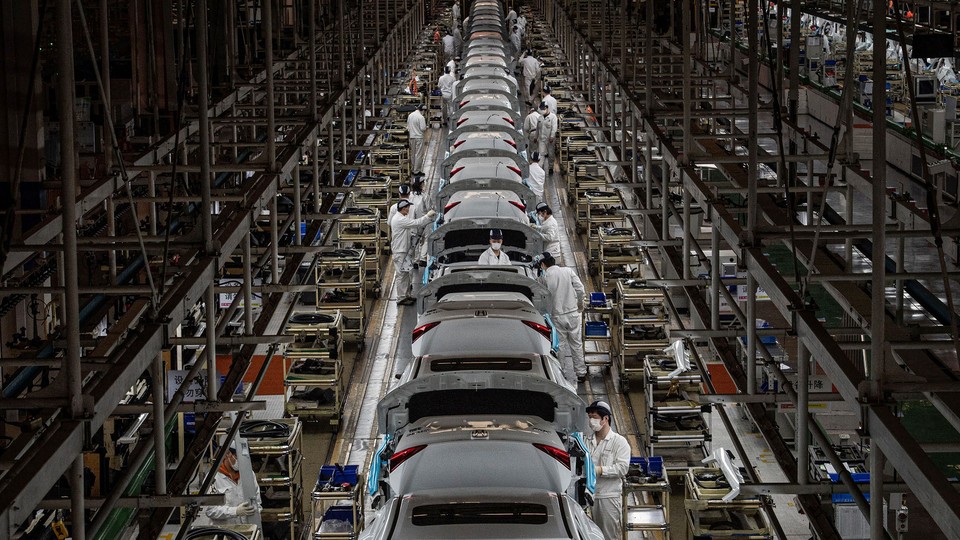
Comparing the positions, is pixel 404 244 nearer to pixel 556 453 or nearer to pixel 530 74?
pixel 556 453

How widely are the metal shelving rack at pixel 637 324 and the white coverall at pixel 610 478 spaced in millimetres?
3593

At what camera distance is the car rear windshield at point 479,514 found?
7738mm

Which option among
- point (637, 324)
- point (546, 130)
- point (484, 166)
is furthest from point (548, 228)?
point (546, 130)

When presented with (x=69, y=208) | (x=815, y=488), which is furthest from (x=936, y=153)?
(x=69, y=208)

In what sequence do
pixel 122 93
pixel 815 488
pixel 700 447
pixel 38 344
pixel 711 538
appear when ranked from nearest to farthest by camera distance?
pixel 815 488, pixel 711 538, pixel 38 344, pixel 700 447, pixel 122 93

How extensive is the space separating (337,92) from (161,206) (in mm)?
2699

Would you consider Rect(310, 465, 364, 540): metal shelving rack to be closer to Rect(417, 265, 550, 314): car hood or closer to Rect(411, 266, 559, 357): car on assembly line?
Rect(411, 266, 559, 357): car on assembly line

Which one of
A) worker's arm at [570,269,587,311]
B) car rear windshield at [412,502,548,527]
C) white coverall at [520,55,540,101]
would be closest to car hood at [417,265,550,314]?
worker's arm at [570,269,587,311]

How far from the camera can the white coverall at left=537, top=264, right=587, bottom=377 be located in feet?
47.1

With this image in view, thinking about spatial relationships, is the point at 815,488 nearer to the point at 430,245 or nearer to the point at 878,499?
the point at 878,499

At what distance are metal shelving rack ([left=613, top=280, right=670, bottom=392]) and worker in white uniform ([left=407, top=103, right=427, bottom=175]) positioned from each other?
8826mm

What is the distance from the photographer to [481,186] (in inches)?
680

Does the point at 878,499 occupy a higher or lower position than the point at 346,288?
higher

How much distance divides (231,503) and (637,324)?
224 inches
